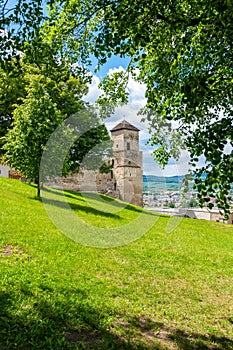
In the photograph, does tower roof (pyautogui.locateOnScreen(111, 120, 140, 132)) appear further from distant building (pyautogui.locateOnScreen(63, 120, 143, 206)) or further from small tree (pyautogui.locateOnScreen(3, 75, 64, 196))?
small tree (pyautogui.locateOnScreen(3, 75, 64, 196))

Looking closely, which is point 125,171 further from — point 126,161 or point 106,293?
point 106,293

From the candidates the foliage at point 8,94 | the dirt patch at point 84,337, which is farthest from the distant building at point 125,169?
the dirt patch at point 84,337

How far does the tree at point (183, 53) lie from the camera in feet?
13.0

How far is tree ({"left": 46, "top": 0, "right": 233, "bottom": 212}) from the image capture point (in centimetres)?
396

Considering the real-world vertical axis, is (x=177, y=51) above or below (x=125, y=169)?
above

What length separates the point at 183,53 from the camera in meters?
5.86

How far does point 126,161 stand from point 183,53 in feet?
107

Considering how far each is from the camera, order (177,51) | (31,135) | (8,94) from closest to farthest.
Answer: (177,51) → (31,135) → (8,94)

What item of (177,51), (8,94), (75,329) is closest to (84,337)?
(75,329)

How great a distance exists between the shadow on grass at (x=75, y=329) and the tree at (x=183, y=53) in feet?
7.49

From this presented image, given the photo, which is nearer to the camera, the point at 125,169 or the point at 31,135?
the point at 31,135

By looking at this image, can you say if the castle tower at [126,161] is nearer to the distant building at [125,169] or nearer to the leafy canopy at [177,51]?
the distant building at [125,169]

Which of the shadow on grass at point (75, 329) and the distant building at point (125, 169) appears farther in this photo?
the distant building at point (125, 169)

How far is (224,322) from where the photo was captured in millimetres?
5824
